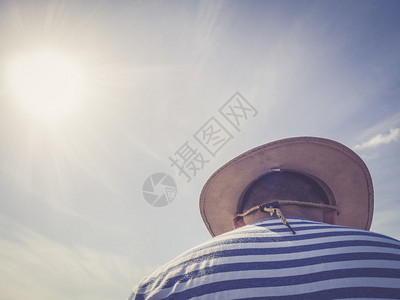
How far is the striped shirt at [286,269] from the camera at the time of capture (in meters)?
1.23

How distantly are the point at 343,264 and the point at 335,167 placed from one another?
165 centimetres

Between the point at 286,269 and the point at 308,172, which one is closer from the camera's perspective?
the point at 286,269

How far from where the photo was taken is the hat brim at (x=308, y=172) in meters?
2.54

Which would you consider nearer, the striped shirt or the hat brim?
the striped shirt

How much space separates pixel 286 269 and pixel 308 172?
1698 mm

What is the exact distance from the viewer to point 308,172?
2738 mm

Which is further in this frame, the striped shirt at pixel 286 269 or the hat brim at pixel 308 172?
the hat brim at pixel 308 172

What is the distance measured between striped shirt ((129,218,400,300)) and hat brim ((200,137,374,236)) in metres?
1.12

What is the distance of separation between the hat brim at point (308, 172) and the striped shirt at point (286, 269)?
1.12 meters

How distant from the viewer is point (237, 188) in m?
2.95

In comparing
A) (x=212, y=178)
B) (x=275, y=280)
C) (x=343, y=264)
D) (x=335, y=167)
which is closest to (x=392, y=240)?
(x=343, y=264)

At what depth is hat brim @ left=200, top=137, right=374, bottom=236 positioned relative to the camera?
2535 mm

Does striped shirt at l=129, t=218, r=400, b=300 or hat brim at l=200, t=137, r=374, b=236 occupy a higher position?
hat brim at l=200, t=137, r=374, b=236

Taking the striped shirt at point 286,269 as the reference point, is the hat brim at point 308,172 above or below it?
above
